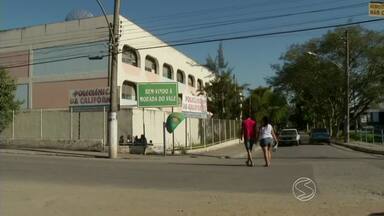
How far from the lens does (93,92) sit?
108 feet

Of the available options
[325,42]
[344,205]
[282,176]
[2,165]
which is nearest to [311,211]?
[344,205]

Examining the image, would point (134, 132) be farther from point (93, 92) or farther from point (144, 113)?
point (93, 92)

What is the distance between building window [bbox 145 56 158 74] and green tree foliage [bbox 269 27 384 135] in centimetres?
1735

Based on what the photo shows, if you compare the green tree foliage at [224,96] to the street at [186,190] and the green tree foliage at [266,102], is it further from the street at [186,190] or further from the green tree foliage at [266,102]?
the street at [186,190]

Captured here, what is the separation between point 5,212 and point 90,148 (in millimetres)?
20571

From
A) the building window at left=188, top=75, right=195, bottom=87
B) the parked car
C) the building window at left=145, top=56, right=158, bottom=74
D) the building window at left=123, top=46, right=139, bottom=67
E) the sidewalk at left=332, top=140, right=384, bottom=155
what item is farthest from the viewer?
the building window at left=188, top=75, right=195, bottom=87

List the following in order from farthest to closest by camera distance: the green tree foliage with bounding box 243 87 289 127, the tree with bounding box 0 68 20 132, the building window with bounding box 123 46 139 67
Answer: the green tree foliage with bounding box 243 87 289 127, the building window with bounding box 123 46 139 67, the tree with bounding box 0 68 20 132

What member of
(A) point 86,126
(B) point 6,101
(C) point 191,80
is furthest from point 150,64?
(A) point 86,126

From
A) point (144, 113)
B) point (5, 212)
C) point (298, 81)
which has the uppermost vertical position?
point (298, 81)

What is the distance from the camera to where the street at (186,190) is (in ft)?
33.0

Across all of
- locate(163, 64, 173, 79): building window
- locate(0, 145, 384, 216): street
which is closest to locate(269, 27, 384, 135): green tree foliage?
locate(163, 64, 173, 79): building window

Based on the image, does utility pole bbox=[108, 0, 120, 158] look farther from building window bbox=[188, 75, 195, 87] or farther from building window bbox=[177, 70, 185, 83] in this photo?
building window bbox=[188, 75, 195, 87]

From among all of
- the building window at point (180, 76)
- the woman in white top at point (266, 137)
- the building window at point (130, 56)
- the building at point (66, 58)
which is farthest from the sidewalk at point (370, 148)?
the building window at point (180, 76)

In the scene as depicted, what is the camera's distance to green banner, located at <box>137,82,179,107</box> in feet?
100.0
